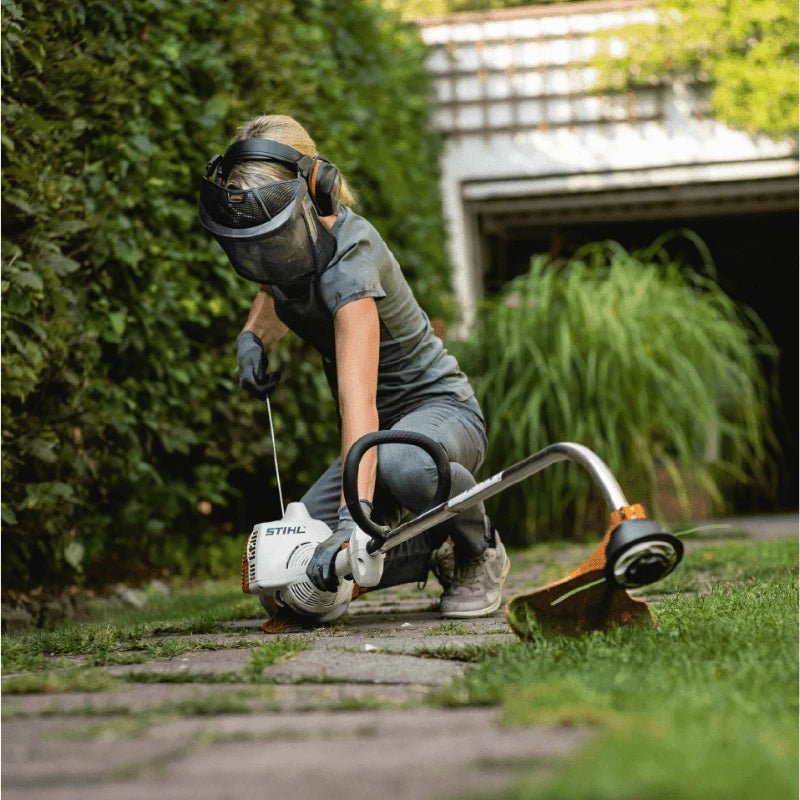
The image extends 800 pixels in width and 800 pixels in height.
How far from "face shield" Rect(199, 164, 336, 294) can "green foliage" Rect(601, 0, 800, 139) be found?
6.79 metres

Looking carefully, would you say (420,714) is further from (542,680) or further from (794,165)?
(794,165)

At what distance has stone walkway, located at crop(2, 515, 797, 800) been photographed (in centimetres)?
113

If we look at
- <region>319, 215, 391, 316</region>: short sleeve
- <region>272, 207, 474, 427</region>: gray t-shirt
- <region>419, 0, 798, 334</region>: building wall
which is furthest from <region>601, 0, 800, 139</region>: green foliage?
<region>319, 215, 391, 316</region>: short sleeve

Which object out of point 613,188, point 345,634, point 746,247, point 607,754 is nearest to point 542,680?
point 607,754

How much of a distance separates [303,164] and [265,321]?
2.01ft

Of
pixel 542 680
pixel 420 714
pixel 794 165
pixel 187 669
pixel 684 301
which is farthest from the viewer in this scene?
pixel 794 165

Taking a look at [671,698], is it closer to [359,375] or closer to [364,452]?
→ [364,452]

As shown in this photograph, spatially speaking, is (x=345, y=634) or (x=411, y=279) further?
(x=411, y=279)

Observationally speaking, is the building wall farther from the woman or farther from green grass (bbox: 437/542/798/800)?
green grass (bbox: 437/542/798/800)

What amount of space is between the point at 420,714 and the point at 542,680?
0.22 m

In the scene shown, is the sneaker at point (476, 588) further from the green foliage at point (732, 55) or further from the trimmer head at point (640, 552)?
the green foliage at point (732, 55)

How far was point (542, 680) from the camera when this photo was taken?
5.18ft

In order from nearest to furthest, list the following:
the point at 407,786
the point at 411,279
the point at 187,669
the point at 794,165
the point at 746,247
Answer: the point at 407,786 < the point at 187,669 < the point at 411,279 < the point at 794,165 < the point at 746,247

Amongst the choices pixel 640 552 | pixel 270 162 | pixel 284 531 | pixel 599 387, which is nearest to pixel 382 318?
pixel 270 162
